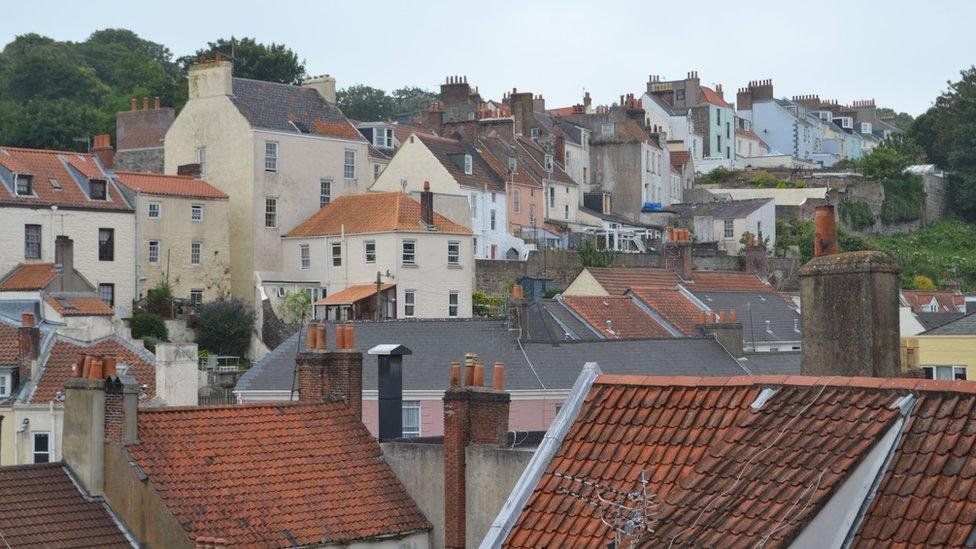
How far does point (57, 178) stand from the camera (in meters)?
64.4

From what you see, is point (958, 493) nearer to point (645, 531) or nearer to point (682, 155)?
point (645, 531)

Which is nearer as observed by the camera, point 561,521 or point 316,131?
point 561,521

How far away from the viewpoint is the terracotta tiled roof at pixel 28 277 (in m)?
58.9

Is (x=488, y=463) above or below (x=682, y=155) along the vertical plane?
below

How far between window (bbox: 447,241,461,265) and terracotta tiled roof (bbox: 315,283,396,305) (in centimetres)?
309

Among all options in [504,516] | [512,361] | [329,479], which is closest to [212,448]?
[329,479]

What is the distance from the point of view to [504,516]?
14398mm

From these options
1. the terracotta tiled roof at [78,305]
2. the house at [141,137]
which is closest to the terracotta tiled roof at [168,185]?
the terracotta tiled roof at [78,305]

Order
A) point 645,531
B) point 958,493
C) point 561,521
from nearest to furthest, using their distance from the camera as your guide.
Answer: point 958,493 → point 645,531 → point 561,521

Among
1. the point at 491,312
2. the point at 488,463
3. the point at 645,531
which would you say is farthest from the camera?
the point at 491,312

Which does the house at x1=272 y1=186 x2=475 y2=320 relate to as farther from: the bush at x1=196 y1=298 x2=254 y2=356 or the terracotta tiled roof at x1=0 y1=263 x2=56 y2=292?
the terracotta tiled roof at x1=0 y1=263 x2=56 y2=292

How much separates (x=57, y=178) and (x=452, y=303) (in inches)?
649

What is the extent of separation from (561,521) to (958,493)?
380 centimetres

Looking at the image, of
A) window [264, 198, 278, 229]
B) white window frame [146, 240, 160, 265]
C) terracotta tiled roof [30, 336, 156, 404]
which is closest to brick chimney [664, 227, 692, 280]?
window [264, 198, 278, 229]
